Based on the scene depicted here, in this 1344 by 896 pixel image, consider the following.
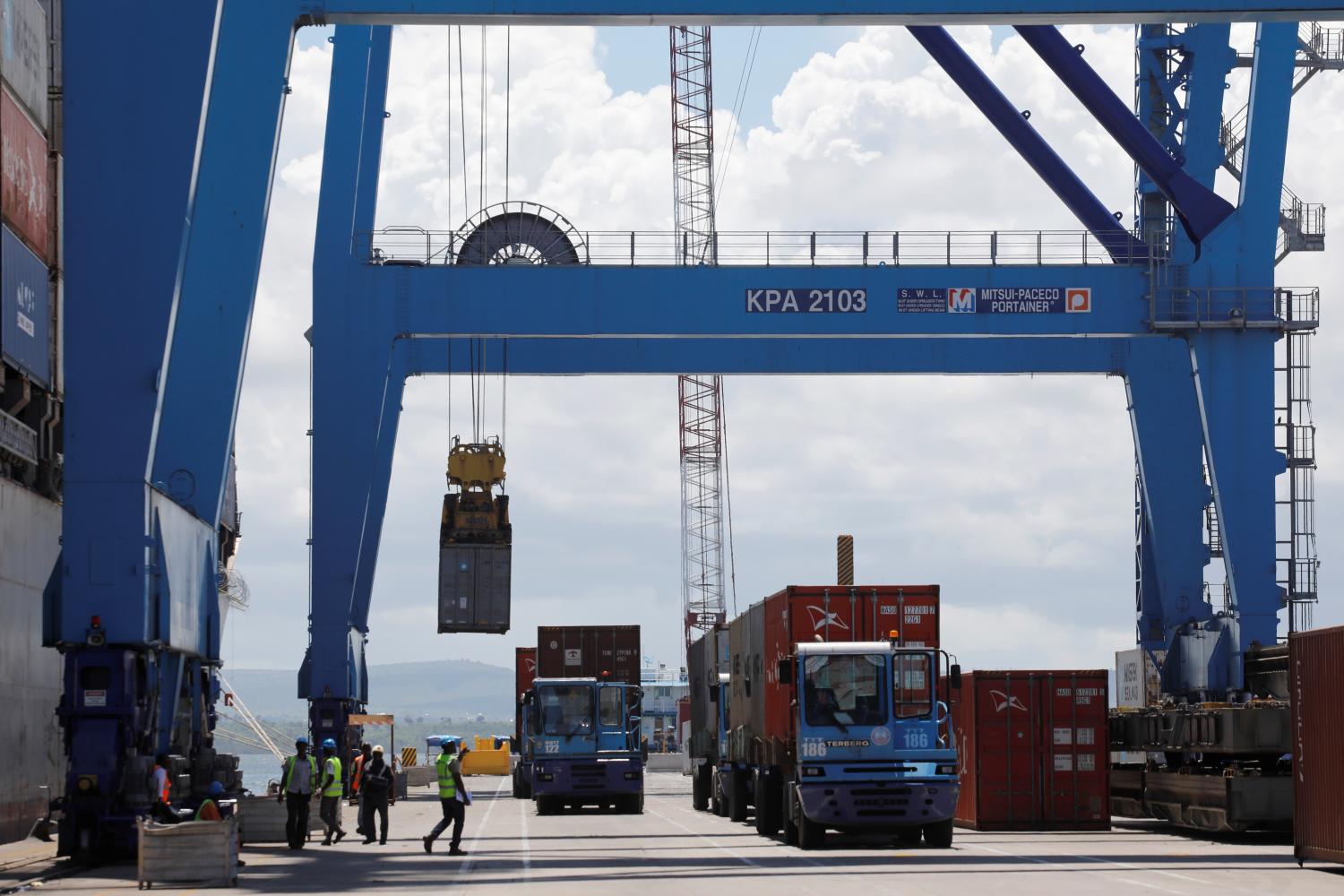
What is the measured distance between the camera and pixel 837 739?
22.2 metres

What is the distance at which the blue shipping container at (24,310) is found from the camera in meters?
26.6

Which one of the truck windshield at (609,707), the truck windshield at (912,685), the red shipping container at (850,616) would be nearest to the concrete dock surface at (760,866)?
the truck windshield at (912,685)

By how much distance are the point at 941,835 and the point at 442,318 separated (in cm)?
1397

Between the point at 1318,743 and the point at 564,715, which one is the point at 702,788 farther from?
the point at 1318,743

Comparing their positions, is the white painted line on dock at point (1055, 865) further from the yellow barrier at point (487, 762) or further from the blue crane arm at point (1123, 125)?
the yellow barrier at point (487, 762)

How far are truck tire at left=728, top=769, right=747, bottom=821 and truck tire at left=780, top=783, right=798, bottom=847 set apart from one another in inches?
213

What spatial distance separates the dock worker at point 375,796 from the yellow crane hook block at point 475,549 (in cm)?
1330

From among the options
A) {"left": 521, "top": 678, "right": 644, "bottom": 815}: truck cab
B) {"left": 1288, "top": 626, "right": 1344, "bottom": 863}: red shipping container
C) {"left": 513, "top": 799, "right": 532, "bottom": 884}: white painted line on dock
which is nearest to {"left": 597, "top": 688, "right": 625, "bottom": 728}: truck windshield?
{"left": 521, "top": 678, "right": 644, "bottom": 815}: truck cab

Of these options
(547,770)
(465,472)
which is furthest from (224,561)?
(547,770)

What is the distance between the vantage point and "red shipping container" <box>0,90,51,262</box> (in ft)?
89.8

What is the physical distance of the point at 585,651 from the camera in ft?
140

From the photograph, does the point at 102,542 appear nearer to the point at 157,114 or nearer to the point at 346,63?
the point at 157,114

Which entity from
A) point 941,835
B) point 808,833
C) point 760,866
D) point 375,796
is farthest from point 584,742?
point 760,866

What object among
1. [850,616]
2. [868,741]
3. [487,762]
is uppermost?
[850,616]
